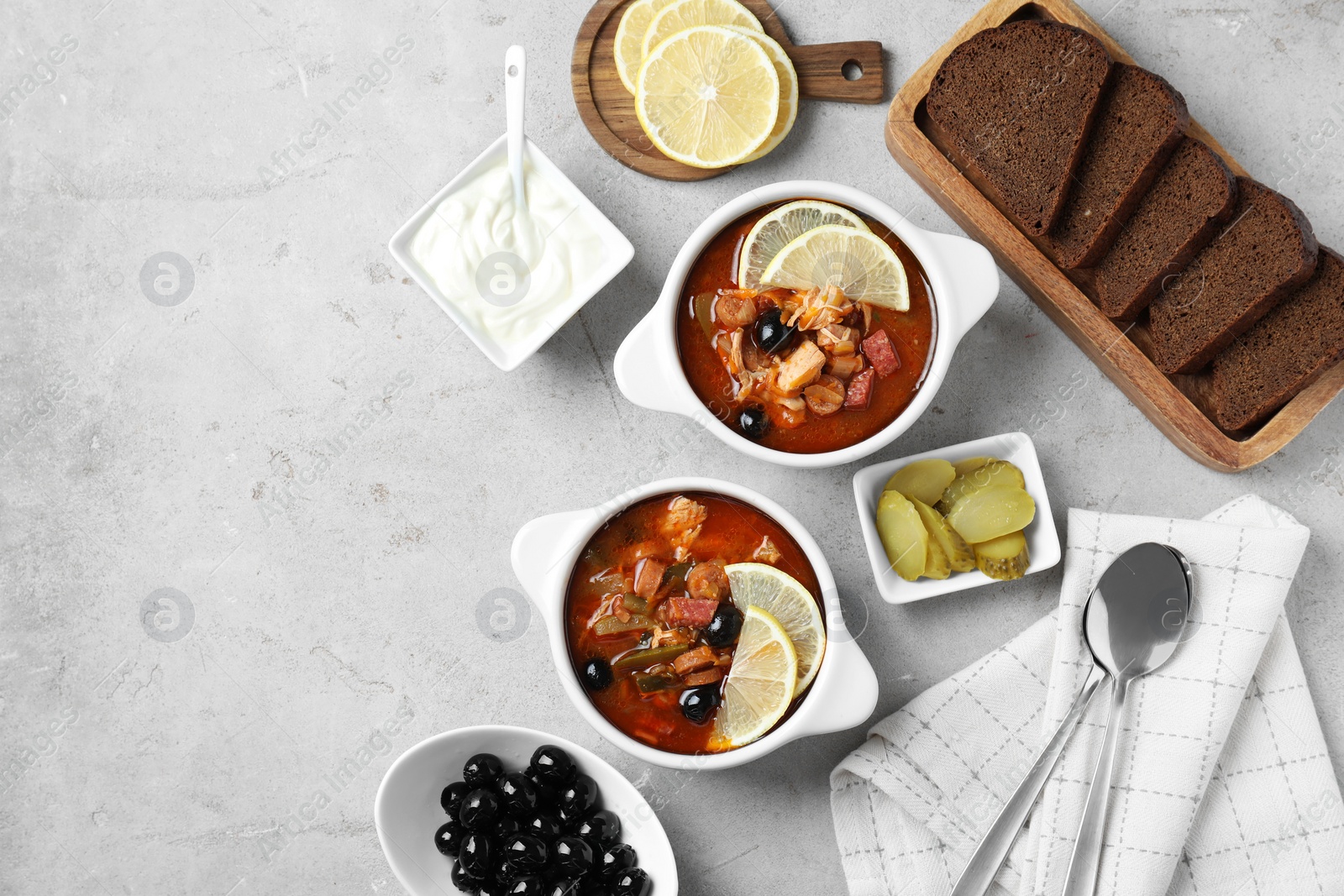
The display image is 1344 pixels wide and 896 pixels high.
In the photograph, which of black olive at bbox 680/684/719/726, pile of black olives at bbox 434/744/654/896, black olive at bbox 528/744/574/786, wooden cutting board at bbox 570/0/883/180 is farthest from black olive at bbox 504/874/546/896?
wooden cutting board at bbox 570/0/883/180

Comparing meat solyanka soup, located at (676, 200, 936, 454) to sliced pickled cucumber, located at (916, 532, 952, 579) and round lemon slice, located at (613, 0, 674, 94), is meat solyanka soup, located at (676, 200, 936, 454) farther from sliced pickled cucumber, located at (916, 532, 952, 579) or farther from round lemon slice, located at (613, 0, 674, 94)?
round lemon slice, located at (613, 0, 674, 94)

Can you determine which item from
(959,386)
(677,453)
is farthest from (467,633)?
(959,386)

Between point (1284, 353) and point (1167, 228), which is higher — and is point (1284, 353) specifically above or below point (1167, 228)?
below

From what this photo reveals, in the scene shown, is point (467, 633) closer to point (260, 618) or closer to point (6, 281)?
point (260, 618)

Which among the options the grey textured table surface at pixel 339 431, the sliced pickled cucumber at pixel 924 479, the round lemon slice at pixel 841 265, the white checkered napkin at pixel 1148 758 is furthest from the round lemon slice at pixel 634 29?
the white checkered napkin at pixel 1148 758

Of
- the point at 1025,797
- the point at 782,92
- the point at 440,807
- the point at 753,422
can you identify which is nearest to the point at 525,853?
the point at 440,807

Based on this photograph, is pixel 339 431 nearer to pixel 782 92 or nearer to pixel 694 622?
pixel 694 622
